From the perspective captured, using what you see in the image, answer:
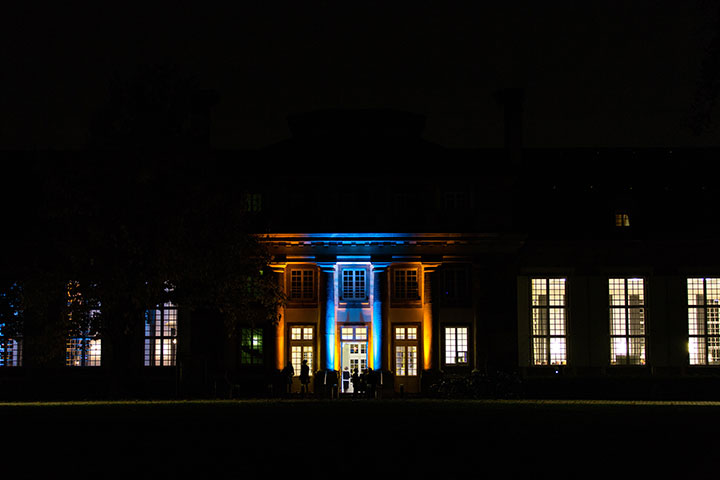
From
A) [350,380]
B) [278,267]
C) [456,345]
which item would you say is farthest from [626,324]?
[278,267]

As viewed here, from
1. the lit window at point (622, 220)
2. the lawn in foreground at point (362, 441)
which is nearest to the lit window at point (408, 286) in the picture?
the lit window at point (622, 220)

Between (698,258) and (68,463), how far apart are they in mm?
38123

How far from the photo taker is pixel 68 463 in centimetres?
2006

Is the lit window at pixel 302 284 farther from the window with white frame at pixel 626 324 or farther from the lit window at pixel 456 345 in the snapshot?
the window with white frame at pixel 626 324

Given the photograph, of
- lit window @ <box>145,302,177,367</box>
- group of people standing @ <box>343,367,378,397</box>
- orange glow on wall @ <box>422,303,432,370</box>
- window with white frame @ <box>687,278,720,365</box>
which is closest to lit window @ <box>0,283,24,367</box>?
lit window @ <box>145,302,177,367</box>

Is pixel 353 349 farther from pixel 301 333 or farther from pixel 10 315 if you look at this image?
pixel 10 315

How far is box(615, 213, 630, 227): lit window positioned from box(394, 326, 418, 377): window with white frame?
1123 centimetres

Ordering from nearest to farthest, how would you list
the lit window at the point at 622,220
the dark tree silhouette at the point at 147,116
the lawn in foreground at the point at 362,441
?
the lawn in foreground at the point at 362,441, the dark tree silhouette at the point at 147,116, the lit window at the point at 622,220

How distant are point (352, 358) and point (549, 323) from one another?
9337 mm

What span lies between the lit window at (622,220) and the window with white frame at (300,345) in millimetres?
15634

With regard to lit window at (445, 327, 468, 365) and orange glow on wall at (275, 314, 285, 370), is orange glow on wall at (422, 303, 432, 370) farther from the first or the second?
orange glow on wall at (275, 314, 285, 370)

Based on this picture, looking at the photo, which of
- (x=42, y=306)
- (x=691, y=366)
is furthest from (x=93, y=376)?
(x=691, y=366)

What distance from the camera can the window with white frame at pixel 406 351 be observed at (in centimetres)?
5112

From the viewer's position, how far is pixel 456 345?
50875 millimetres
